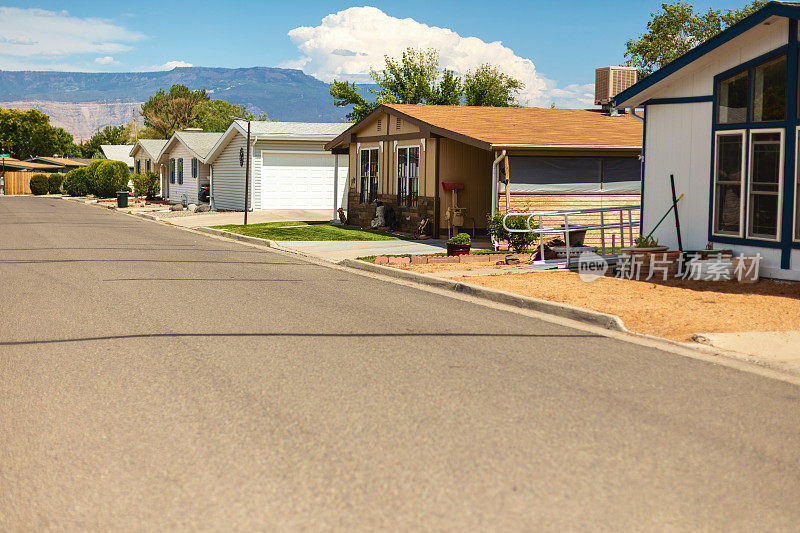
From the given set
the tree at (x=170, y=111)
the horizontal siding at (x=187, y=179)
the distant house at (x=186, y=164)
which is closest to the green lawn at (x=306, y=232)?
the distant house at (x=186, y=164)

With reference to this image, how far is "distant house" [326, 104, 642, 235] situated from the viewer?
68.2ft

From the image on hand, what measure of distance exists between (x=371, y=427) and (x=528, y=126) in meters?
18.7

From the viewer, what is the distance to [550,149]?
2058 centimetres

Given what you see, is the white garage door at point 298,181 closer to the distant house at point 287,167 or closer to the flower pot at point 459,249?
the distant house at point 287,167

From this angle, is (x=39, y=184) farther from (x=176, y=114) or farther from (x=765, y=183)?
(x=765, y=183)

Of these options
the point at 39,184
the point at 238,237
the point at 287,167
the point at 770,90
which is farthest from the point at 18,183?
the point at 770,90

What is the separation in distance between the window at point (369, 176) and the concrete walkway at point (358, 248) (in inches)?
201

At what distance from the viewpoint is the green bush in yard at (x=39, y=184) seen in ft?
230

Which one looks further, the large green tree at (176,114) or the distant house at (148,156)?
the large green tree at (176,114)

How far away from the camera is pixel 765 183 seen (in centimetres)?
1266

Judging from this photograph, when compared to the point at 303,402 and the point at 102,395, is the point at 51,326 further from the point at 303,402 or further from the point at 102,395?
the point at 303,402

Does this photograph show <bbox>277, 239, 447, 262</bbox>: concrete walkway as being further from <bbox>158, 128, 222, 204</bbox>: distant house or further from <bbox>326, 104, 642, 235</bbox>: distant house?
<bbox>158, 128, 222, 204</bbox>: distant house

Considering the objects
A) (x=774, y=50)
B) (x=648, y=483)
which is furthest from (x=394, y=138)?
(x=648, y=483)

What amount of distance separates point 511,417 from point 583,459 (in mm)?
905
